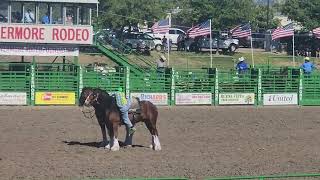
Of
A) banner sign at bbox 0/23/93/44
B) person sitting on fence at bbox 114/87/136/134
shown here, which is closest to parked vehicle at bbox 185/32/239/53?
banner sign at bbox 0/23/93/44

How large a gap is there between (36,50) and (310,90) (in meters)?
11.9

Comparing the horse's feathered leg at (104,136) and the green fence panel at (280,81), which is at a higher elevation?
the green fence panel at (280,81)

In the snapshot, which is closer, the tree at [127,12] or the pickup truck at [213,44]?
the pickup truck at [213,44]

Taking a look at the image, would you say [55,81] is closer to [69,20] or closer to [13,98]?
[13,98]

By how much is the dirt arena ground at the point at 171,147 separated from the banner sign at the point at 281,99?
14.5ft

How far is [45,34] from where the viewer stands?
103 ft

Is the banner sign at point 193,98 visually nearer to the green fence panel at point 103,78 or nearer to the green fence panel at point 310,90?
the green fence panel at point 103,78

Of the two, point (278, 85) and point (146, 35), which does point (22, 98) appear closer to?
point (278, 85)

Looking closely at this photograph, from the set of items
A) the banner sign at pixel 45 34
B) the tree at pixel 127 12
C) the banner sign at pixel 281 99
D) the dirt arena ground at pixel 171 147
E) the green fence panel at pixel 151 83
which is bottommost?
the dirt arena ground at pixel 171 147

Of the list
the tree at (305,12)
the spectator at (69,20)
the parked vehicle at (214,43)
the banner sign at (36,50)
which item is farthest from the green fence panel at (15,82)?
the tree at (305,12)

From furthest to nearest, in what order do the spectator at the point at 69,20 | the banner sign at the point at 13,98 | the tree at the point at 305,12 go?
the tree at the point at 305,12, the spectator at the point at 69,20, the banner sign at the point at 13,98

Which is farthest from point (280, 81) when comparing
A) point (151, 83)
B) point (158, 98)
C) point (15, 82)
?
point (15, 82)

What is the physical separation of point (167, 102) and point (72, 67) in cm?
429

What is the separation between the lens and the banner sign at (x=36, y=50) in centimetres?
3141
